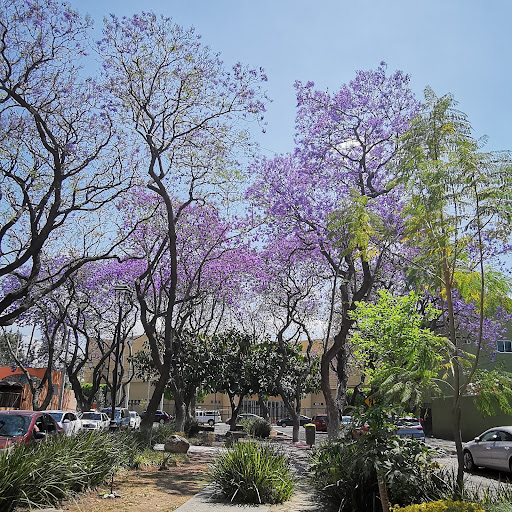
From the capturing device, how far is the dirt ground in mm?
8969

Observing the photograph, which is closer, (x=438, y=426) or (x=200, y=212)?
(x=200, y=212)

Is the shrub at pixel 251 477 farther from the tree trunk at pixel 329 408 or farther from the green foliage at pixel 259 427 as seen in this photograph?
the green foliage at pixel 259 427

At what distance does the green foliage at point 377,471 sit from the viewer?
24.0 feet

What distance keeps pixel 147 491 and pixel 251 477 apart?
2.36 metres

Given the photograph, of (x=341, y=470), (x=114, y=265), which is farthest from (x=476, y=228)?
(x=114, y=265)

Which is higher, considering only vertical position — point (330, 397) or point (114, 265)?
point (114, 265)

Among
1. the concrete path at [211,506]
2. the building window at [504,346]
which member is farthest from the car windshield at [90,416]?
the building window at [504,346]

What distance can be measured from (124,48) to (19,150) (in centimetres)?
419

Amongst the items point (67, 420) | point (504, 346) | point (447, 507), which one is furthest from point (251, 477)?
point (504, 346)

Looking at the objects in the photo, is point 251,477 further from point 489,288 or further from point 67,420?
point 67,420

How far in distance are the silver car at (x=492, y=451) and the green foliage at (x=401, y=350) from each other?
901 cm

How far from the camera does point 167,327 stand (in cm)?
1917

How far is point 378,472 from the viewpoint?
7.01 m

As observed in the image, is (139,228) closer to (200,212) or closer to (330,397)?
(200,212)
